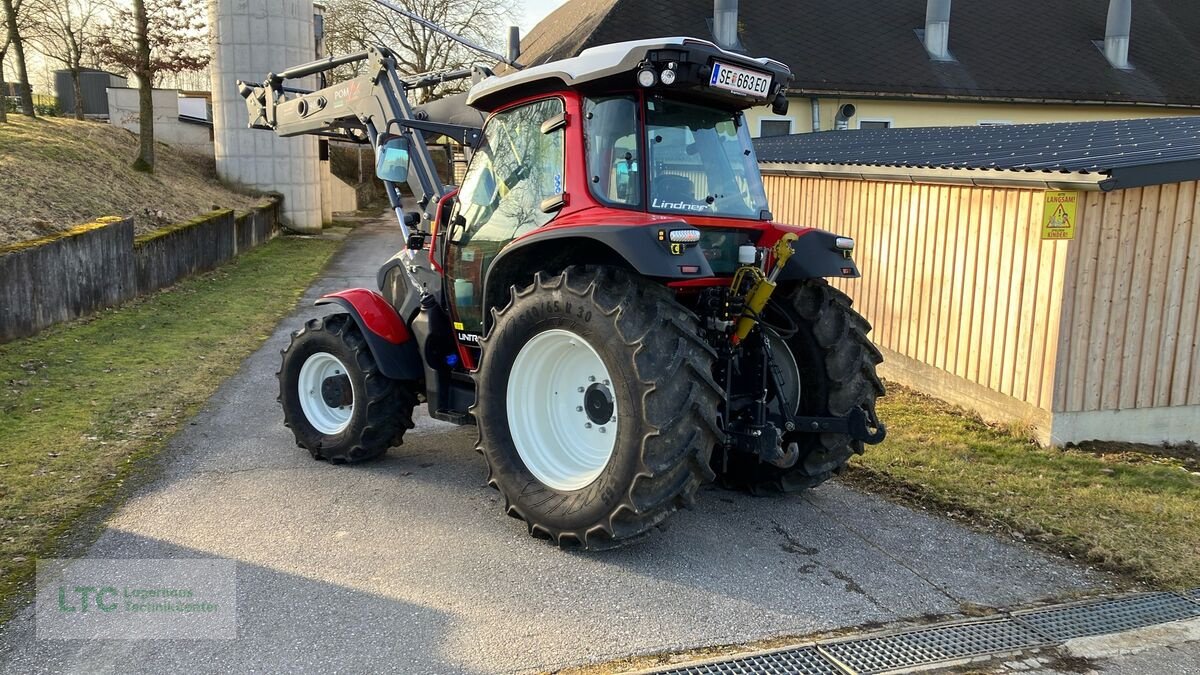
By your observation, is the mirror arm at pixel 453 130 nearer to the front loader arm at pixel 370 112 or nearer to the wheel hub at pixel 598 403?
the front loader arm at pixel 370 112

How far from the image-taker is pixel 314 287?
581 inches

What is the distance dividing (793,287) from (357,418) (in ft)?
9.34

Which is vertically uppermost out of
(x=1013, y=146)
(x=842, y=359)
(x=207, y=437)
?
(x=1013, y=146)

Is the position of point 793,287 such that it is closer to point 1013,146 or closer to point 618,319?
point 618,319

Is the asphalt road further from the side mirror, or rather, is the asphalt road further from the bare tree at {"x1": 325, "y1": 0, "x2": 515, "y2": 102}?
the bare tree at {"x1": 325, "y1": 0, "x2": 515, "y2": 102}

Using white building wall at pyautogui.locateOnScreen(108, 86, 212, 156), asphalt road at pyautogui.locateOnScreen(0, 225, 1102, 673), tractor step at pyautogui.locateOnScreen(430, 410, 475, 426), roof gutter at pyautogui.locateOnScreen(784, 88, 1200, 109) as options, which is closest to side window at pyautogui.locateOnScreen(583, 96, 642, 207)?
tractor step at pyautogui.locateOnScreen(430, 410, 475, 426)

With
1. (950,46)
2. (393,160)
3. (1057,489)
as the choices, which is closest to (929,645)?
(1057,489)

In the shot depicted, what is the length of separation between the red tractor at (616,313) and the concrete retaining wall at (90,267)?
5050 mm

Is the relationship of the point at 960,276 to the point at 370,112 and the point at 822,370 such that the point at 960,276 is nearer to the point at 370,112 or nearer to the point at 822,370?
the point at 822,370

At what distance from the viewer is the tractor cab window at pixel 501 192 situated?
4.90 metres

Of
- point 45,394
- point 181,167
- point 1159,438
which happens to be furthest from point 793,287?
point 181,167

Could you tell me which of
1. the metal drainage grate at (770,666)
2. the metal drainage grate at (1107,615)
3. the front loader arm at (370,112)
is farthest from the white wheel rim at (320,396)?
the metal drainage grate at (1107,615)

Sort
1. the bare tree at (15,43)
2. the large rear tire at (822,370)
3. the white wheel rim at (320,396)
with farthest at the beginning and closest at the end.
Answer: the bare tree at (15,43) → the white wheel rim at (320,396) → the large rear tire at (822,370)

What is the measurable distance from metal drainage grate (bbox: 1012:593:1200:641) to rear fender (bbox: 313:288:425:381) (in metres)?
3.72
